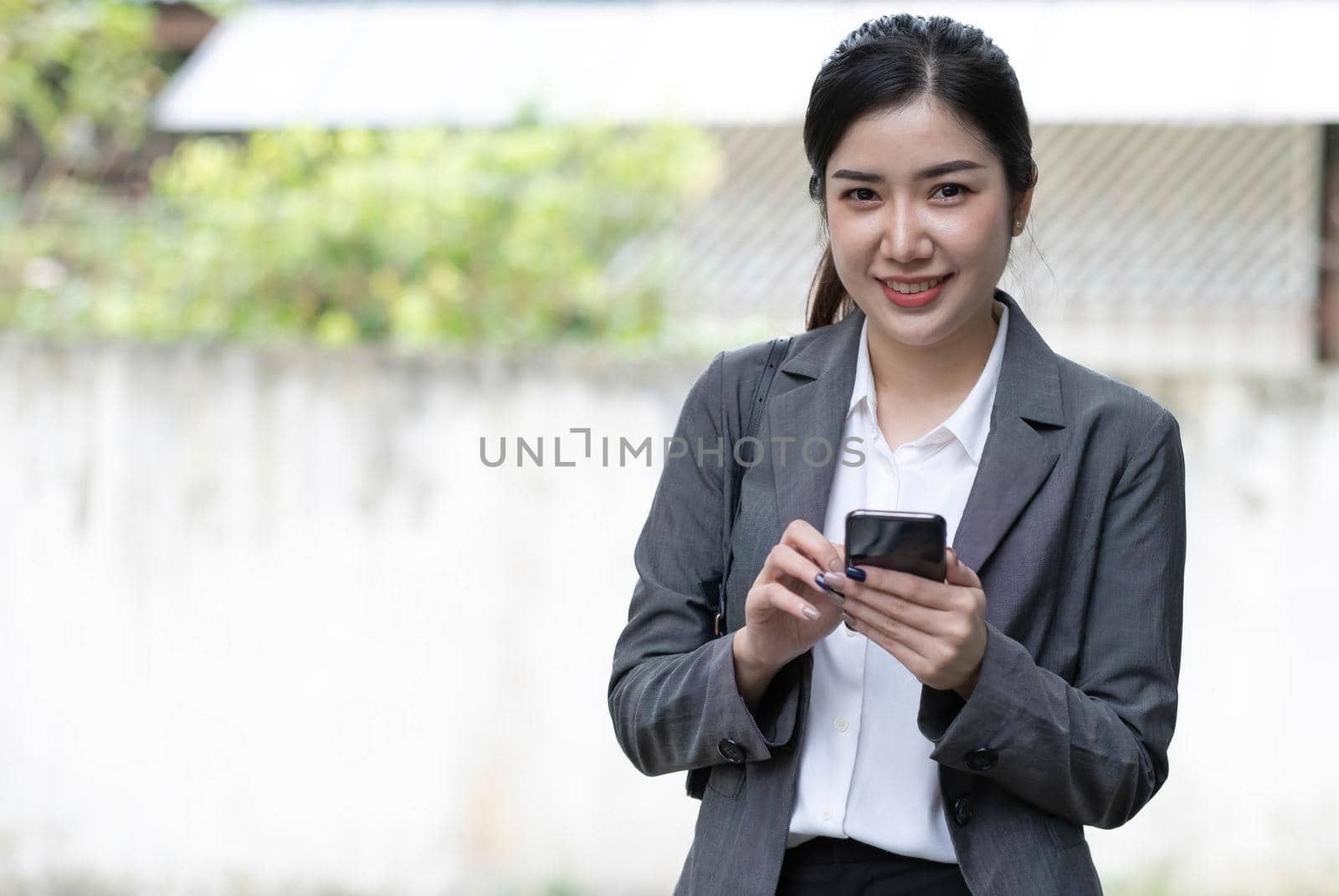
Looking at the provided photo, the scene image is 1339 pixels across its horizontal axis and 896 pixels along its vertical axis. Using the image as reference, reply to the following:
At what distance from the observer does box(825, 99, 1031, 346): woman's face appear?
1.56 metres

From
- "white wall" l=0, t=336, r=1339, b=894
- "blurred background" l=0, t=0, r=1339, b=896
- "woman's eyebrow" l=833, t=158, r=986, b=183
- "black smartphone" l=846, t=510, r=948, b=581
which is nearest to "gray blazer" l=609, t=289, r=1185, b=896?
"black smartphone" l=846, t=510, r=948, b=581

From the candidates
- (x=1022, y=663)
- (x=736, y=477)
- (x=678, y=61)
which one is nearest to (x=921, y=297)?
(x=736, y=477)

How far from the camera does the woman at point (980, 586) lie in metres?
1.50

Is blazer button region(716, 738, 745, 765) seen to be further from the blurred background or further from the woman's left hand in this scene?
the blurred background

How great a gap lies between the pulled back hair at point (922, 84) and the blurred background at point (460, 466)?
194cm

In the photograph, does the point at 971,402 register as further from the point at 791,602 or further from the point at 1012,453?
Result: the point at 791,602

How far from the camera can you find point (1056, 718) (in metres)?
1.46

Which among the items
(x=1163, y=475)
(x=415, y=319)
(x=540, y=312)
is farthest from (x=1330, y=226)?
(x=1163, y=475)

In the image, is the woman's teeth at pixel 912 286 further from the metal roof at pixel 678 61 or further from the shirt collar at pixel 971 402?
the metal roof at pixel 678 61

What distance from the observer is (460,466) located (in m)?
3.89

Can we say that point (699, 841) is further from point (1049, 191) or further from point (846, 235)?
point (1049, 191)

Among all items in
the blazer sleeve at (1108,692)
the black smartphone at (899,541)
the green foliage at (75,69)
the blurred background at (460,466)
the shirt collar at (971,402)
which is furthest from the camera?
the green foliage at (75,69)

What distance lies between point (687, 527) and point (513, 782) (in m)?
2.38

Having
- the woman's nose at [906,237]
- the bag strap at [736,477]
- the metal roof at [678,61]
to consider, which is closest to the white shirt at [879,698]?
the bag strap at [736,477]
